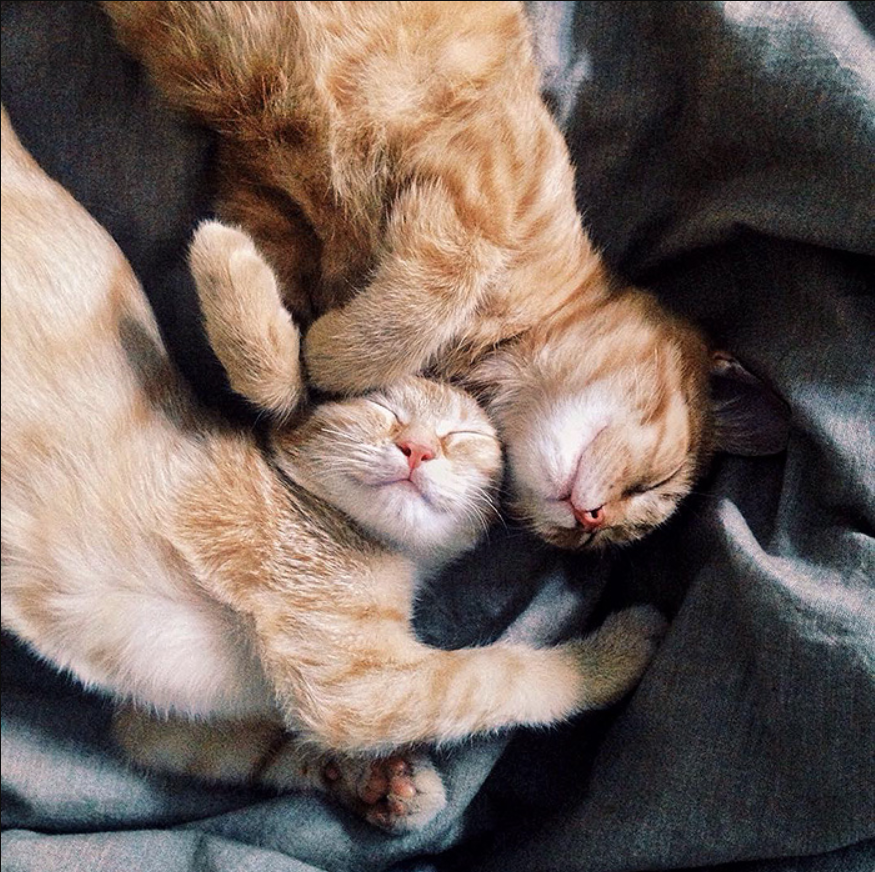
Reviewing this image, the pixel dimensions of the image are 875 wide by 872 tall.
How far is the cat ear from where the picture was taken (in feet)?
4.20

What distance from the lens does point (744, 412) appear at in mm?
1311

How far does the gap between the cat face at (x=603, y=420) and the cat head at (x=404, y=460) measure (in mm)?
60

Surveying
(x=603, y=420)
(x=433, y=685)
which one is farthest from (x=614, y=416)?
(x=433, y=685)

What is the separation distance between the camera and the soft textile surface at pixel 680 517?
114 centimetres

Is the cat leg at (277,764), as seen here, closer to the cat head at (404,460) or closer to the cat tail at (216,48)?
the cat head at (404,460)

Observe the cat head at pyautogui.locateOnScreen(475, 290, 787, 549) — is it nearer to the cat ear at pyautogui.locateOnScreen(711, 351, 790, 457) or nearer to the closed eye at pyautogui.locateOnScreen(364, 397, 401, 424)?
the cat ear at pyautogui.locateOnScreen(711, 351, 790, 457)

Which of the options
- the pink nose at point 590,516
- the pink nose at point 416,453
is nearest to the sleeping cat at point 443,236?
the pink nose at point 590,516

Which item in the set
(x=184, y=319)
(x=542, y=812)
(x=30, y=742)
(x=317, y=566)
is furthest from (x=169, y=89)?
(x=542, y=812)

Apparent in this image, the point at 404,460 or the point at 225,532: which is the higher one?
the point at 404,460

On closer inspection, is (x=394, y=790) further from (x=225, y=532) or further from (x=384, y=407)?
(x=384, y=407)

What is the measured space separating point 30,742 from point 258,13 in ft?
3.44

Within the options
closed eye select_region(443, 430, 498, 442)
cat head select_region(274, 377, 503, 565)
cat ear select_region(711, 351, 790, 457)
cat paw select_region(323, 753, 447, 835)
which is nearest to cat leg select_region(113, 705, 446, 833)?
cat paw select_region(323, 753, 447, 835)

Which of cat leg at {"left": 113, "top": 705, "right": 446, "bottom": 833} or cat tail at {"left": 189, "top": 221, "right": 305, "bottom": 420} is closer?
cat tail at {"left": 189, "top": 221, "right": 305, "bottom": 420}

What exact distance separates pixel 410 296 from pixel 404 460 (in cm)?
22
